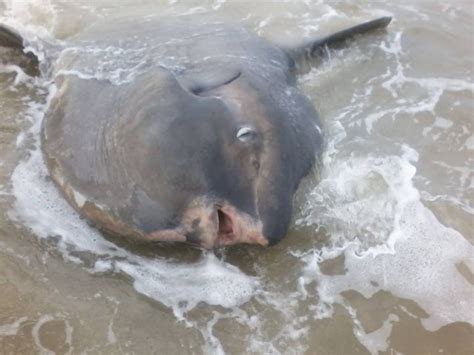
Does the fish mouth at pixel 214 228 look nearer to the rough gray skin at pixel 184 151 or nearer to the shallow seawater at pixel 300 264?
the rough gray skin at pixel 184 151

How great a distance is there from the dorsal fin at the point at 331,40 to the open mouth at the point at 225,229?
238cm

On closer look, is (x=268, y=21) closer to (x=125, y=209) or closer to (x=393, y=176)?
(x=393, y=176)

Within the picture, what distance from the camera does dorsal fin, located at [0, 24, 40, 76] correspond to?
4766 mm

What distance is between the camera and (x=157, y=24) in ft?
16.6

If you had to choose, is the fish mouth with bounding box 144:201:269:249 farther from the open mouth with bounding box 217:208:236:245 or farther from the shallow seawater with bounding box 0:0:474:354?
the shallow seawater with bounding box 0:0:474:354

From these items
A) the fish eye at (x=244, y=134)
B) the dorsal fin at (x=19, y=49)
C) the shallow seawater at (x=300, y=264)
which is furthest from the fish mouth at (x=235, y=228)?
the dorsal fin at (x=19, y=49)

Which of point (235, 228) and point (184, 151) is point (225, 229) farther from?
point (184, 151)

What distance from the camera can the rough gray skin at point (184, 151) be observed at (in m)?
3.07

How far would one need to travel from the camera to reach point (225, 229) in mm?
3250

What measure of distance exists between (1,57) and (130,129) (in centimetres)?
241

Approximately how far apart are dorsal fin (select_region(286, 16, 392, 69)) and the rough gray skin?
128 cm

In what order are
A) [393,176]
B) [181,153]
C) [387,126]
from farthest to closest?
[387,126] < [393,176] < [181,153]

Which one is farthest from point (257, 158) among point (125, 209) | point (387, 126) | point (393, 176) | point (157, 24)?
point (157, 24)

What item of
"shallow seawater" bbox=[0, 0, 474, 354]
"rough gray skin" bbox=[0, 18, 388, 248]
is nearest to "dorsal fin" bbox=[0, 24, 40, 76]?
"shallow seawater" bbox=[0, 0, 474, 354]
